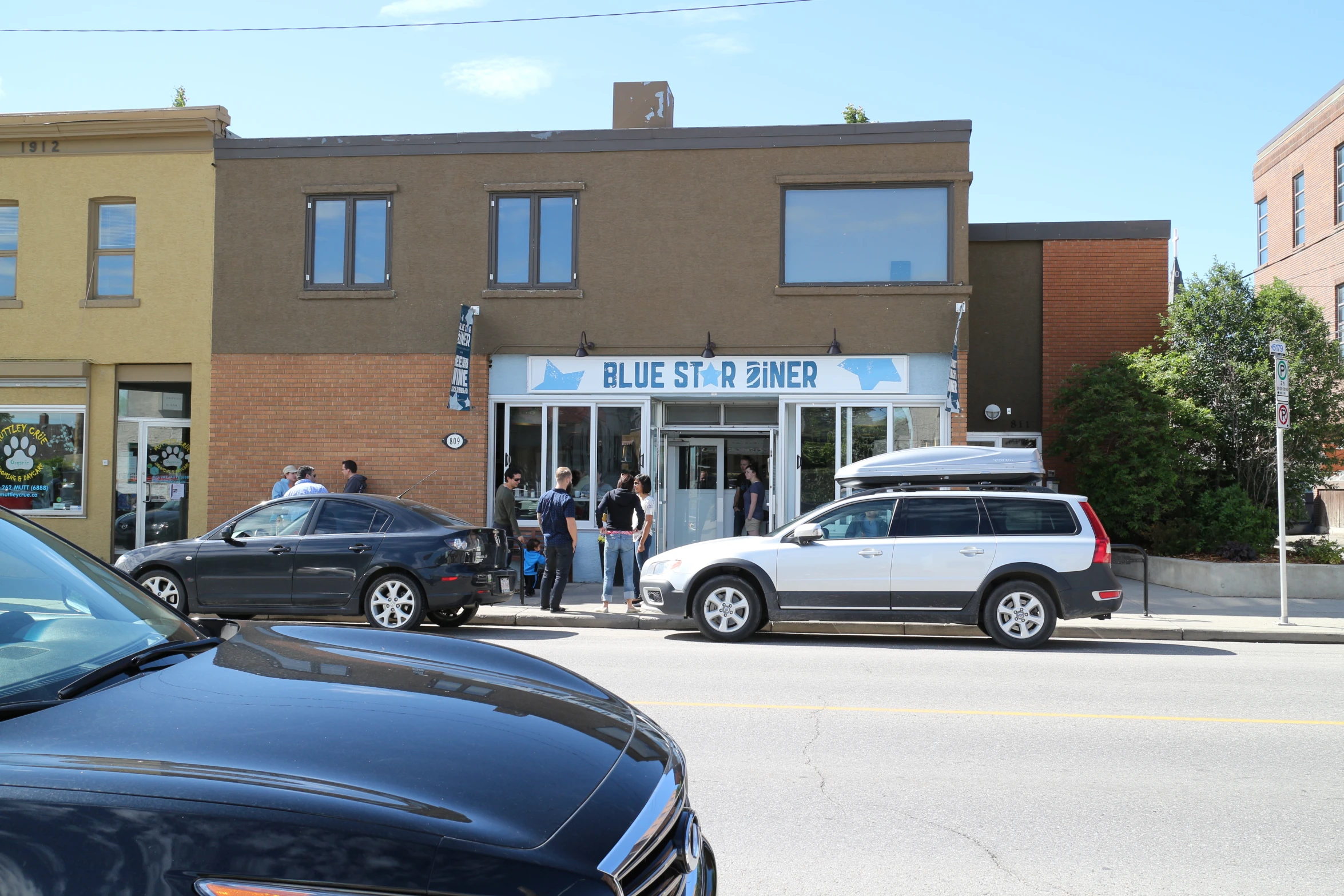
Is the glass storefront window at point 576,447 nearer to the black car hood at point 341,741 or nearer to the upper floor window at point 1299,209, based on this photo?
the black car hood at point 341,741

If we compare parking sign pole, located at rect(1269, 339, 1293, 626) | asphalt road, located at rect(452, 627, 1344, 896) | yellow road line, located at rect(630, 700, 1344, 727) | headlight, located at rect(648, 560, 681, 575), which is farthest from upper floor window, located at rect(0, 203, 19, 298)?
parking sign pole, located at rect(1269, 339, 1293, 626)

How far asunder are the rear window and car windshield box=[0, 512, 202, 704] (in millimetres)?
9262

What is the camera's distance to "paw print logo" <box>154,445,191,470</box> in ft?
56.7

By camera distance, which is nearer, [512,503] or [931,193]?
[512,503]

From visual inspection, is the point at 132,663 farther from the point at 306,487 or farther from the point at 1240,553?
the point at 1240,553

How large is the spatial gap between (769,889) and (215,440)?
14972 mm

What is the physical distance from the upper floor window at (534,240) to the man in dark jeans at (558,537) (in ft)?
14.5

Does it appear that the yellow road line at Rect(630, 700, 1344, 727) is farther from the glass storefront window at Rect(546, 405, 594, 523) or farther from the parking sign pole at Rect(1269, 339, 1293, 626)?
the glass storefront window at Rect(546, 405, 594, 523)

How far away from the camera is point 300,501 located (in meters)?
11.8

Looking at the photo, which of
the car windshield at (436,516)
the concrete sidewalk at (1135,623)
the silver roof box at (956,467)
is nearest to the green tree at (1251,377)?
the concrete sidewalk at (1135,623)

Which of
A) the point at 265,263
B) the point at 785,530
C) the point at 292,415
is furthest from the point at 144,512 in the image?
the point at 785,530

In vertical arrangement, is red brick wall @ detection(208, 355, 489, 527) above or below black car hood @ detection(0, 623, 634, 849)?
above

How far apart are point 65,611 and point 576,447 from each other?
1335 cm

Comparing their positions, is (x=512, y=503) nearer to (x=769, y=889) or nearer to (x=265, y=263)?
(x=265, y=263)
